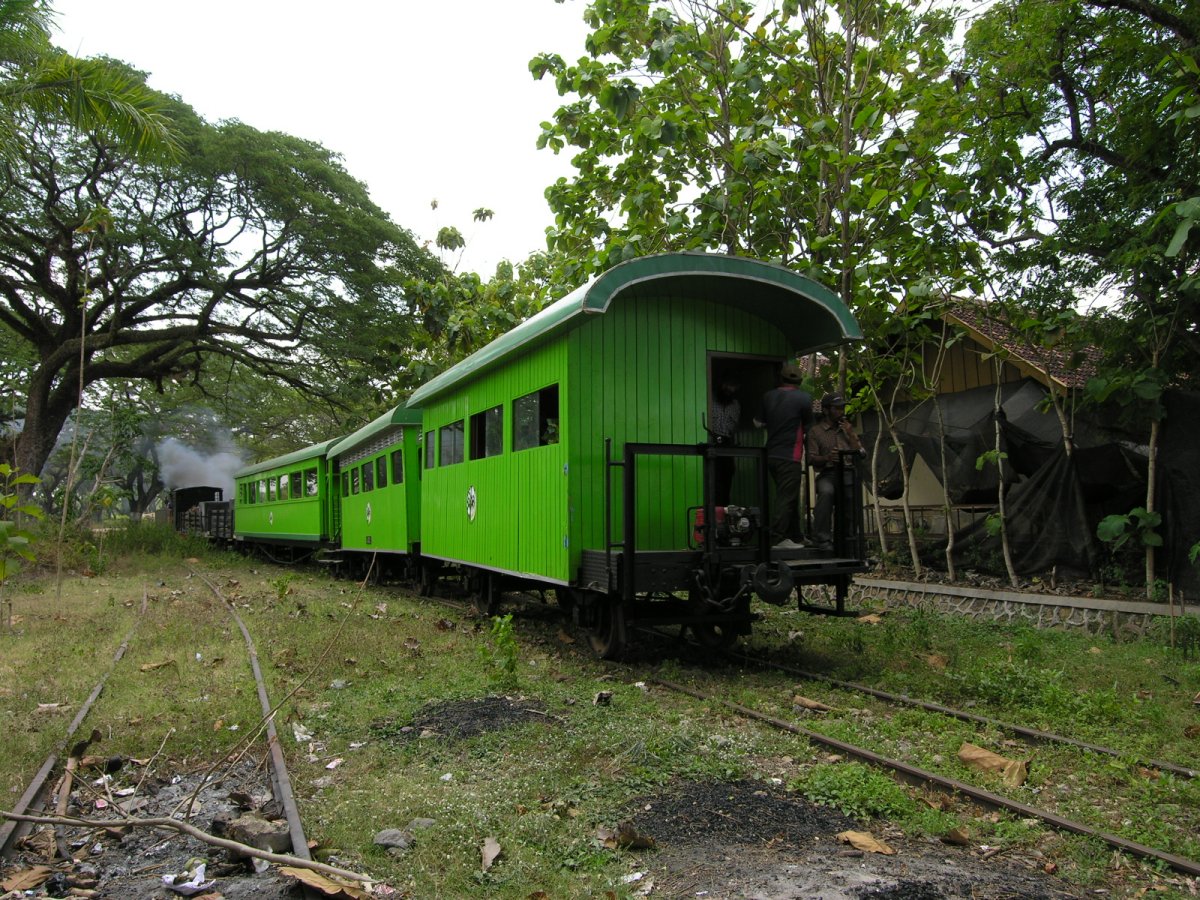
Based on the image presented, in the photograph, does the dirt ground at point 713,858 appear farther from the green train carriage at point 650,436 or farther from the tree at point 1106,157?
the tree at point 1106,157

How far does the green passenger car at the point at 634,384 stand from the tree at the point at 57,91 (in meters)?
3.71

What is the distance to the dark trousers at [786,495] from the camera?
7.77 meters

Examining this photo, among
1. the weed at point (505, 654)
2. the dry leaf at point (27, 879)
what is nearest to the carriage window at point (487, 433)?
the weed at point (505, 654)

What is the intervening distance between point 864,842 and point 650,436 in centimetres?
438

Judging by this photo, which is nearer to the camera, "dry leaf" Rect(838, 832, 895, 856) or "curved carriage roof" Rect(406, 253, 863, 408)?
"dry leaf" Rect(838, 832, 895, 856)

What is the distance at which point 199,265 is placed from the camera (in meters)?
21.3

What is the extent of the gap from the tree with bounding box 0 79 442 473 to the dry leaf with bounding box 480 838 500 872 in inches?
760

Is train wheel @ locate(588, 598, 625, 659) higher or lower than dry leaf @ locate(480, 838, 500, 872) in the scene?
higher

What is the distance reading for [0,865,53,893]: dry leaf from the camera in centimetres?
360

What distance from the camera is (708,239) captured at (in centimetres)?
1077

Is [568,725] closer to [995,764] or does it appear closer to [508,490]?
[995,764]

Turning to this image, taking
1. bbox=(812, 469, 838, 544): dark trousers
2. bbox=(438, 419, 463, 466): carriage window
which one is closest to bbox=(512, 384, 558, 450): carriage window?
bbox=(438, 419, 463, 466): carriage window

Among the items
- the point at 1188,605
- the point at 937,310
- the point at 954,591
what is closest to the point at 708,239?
the point at 937,310

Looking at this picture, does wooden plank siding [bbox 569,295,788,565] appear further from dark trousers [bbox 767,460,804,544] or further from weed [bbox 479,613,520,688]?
weed [bbox 479,613,520,688]
